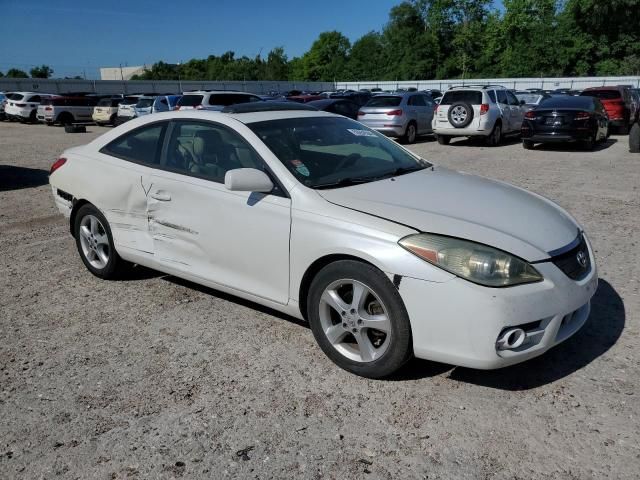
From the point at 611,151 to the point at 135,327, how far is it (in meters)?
13.9

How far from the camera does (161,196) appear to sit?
4207mm

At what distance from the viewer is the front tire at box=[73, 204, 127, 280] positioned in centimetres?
480

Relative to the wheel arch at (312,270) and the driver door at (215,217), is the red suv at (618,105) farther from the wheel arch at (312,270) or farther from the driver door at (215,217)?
the wheel arch at (312,270)

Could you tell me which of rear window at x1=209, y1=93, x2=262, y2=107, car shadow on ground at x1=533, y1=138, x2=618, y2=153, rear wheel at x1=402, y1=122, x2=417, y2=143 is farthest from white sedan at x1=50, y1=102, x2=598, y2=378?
rear wheel at x1=402, y1=122, x2=417, y2=143

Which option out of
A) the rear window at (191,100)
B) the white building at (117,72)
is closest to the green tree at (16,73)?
the white building at (117,72)

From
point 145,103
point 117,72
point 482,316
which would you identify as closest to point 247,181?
point 482,316

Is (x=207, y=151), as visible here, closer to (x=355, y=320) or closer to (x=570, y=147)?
(x=355, y=320)

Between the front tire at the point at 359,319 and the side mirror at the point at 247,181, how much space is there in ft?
2.22

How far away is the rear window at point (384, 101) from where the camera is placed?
1789 cm

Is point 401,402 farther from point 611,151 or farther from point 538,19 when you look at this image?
point 538,19

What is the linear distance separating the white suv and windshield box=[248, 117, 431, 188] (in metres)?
12.2

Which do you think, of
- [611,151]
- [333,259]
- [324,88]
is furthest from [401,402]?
[324,88]

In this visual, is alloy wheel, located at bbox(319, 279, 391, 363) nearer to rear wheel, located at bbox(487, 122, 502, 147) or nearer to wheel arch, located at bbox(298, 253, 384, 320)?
wheel arch, located at bbox(298, 253, 384, 320)

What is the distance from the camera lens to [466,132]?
16188 mm
